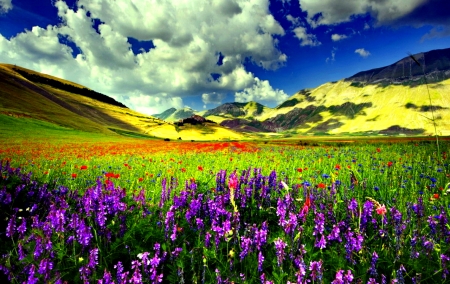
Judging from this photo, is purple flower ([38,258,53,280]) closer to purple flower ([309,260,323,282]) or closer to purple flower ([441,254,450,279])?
purple flower ([309,260,323,282])

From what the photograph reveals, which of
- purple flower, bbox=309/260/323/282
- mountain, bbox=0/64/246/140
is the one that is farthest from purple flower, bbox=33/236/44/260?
mountain, bbox=0/64/246/140

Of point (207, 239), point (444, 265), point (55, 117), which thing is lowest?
point (207, 239)

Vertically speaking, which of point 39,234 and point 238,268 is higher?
point 39,234

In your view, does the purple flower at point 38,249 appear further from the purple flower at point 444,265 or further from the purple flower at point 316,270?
the purple flower at point 444,265

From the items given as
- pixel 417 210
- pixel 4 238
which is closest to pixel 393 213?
pixel 417 210

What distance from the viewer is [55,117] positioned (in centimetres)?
8731

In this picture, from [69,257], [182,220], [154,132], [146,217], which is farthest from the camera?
[154,132]

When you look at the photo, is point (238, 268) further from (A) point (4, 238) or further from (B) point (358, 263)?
(A) point (4, 238)

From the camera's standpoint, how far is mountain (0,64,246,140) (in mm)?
60531

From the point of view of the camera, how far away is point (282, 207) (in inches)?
120

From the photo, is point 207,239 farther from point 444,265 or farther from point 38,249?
point 444,265

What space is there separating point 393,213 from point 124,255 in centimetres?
352

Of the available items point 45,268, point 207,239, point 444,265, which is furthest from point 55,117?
point 444,265

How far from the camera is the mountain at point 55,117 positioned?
60.5m
